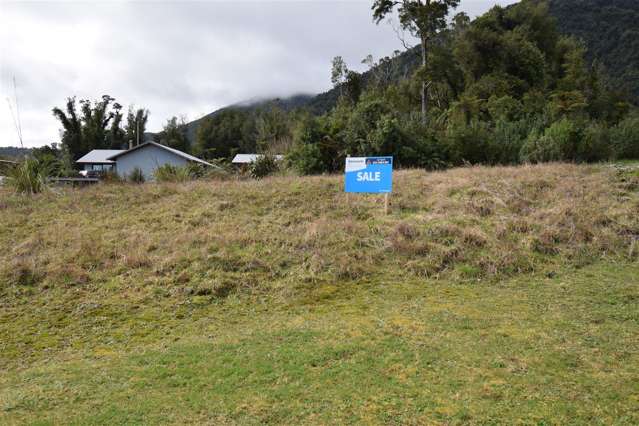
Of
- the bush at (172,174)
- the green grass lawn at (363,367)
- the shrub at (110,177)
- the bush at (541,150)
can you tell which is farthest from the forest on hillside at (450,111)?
the green grass lawn at (363,367)

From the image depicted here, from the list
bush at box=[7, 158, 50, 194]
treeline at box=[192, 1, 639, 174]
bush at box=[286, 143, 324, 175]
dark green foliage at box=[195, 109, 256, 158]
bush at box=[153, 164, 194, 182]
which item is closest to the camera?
bush at box=[7, 158, 50, 194]

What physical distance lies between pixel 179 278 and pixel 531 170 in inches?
339

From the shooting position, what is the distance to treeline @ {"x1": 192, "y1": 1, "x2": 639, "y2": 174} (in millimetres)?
14445

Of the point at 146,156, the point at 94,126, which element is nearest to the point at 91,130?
the point at 94,126

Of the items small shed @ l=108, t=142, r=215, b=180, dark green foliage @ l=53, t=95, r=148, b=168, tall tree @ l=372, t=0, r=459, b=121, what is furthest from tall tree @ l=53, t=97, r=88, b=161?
tall tree @ l=372, t=0, r=459, b=121

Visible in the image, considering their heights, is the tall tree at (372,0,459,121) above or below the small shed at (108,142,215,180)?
above

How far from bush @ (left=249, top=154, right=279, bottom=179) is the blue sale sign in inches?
259

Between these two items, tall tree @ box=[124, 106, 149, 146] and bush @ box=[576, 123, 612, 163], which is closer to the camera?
bush @ box=[576, 123, 612, 163]

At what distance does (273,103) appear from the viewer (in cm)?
6291

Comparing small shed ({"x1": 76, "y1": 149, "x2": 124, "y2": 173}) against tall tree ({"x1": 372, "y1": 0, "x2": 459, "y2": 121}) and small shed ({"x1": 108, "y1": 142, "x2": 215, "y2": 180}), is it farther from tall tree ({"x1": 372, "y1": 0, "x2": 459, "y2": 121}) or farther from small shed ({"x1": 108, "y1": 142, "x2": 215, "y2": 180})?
tall tree ({"x1": 372, "y1": 0, "x2": 459, "y2": 121})

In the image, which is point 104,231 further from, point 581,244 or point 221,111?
point 221,111

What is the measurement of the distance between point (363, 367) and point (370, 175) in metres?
5.12

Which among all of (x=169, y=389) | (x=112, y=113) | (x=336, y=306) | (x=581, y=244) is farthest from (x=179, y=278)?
(x=112, y=113)

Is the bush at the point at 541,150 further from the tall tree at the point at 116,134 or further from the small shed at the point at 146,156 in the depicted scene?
the tall tree at the point at 116,134
